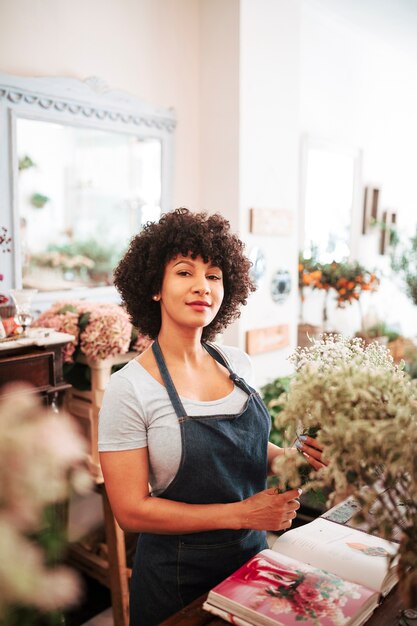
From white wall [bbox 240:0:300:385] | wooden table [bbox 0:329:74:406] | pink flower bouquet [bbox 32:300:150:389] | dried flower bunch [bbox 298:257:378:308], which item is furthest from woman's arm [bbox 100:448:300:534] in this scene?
dried flower bunch [bbox 298:257:378:308]

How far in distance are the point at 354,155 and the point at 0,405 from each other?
558cm

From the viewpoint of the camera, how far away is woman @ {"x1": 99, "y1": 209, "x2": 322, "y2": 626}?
1.35 metres

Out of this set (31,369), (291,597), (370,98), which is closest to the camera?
(291,597)

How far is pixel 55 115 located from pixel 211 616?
8.19 feet

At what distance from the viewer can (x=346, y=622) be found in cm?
109

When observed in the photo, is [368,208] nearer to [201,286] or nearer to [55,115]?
[55,115]

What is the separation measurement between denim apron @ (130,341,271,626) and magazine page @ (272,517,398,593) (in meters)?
0.15

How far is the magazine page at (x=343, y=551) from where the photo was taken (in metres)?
1.26

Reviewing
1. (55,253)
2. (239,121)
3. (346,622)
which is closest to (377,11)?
(239,121)

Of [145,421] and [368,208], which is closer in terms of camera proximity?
[145,421]

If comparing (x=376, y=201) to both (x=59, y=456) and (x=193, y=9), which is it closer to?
(x=193, y=9)

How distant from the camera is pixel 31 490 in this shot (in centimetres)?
43

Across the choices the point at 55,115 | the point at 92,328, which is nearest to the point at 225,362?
the point at 92,328

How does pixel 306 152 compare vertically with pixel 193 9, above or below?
below
